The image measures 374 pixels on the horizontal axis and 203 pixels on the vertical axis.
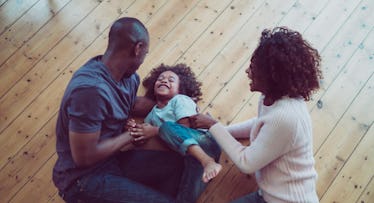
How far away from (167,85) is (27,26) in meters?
0.91

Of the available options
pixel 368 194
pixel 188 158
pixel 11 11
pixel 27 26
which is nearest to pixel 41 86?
pixel 27 26

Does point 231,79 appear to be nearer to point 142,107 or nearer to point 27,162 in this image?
point 142,107

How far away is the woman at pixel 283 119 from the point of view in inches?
55.2

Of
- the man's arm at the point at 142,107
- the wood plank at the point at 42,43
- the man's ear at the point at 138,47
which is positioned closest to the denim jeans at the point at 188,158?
the man's arm at the point at 142,107

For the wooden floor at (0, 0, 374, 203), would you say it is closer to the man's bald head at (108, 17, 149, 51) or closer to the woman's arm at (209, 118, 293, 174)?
the woman's arm at (209, 118, 293, 174)

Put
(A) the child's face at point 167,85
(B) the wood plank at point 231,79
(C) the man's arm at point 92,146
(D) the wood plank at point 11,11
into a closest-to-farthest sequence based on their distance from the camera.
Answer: (C) the man's arm at point 92,146 < (A) the child's face at point 167,85 < (B) the wood plank at point 231,79 < (D) the wood plank at point 11,11

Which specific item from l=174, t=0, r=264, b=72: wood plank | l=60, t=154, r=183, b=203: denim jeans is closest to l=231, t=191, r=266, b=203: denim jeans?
l=60, t=154, r=183, b=203: denim jeans

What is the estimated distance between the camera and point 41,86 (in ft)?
6.90

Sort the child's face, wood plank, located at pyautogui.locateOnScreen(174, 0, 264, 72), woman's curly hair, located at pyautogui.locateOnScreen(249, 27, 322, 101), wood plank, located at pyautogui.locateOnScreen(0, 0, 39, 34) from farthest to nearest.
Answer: wood plank, located at pyautogui.locateOnScreen(0, 0, 39, 34) → wood plank, located at pyautogui.locateOnScreen(174, 0, 264, 72) → the child's face → woman's curly hair, located at pyautogui.locateOnScreen(249, 27, 322, 101)

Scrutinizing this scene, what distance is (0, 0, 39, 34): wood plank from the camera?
7.49 feet

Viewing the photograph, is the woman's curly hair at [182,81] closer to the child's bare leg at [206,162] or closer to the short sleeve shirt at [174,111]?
the short sleeve shirt at [174,111]

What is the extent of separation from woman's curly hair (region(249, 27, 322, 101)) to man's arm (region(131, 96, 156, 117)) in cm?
66

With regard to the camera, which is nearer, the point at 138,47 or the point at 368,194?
the point at 138,47

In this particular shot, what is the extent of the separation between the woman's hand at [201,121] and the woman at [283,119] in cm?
19
